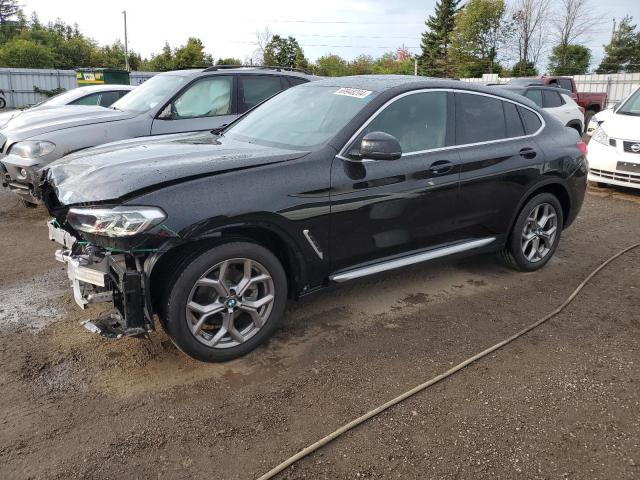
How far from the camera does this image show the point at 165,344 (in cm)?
356

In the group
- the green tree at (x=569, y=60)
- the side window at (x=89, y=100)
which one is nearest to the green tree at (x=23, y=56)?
the green tree at (x=569, y=60)

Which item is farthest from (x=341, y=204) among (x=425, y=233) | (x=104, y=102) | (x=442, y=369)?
(x=104, y=102)

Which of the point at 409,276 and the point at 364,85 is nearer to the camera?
the point at 364,85

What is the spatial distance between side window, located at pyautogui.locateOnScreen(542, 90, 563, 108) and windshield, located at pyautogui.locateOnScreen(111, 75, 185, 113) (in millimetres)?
9289

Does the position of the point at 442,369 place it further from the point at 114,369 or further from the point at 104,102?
the point at 104,102

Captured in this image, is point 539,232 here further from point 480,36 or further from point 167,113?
point 480,36

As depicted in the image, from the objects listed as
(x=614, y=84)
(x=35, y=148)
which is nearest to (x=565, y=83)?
(x=614, y=84)

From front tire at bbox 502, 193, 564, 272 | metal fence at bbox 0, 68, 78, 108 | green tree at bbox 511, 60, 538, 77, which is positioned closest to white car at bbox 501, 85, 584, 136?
front tire at bbox 502, 193, 564, 272

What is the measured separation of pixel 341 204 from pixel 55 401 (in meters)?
2.07

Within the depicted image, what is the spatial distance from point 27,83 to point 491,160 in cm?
3261

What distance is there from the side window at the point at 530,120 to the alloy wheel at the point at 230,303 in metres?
2.93

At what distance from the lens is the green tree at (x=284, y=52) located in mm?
50906

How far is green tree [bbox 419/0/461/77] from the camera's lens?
5934 cm

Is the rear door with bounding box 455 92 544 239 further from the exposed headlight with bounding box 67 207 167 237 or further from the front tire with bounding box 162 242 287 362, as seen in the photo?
the exposed headlight with bounding box 67 207 167 237
